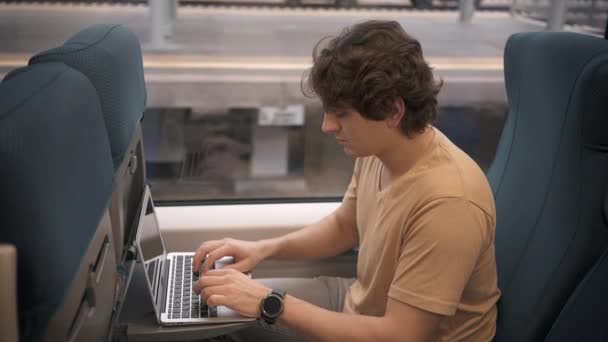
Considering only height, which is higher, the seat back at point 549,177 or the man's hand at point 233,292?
the seat back at point 549,177

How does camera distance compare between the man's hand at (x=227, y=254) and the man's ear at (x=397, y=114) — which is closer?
the man's ear at (x=397, y=114)

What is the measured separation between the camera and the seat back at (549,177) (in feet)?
3.84

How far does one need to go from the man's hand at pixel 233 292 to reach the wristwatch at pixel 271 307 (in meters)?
0.02

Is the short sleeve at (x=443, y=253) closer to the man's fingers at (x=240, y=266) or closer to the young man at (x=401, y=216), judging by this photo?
the young man at (x=401, y=216)

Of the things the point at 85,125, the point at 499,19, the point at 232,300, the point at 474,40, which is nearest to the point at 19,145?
the point at 85,125

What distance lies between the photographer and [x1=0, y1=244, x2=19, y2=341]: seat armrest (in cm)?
71

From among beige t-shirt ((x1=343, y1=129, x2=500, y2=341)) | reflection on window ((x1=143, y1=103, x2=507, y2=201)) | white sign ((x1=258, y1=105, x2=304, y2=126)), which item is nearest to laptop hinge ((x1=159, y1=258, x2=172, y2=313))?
beige t-shirt ((x1=343, y1=129, x2=500, y2=341))

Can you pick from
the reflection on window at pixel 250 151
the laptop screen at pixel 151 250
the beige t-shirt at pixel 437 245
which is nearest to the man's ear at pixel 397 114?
the beige t-shirt at pixel 437 245

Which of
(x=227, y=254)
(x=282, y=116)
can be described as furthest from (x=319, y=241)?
(x=282, y=116)

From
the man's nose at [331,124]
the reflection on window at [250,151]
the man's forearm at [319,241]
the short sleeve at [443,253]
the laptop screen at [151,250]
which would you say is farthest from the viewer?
the reflection on window at [250,151]

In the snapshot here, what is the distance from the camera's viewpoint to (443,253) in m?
1.09

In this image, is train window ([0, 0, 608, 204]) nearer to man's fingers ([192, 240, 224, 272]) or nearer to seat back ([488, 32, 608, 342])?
seat back ([488, 32, 608, 342])

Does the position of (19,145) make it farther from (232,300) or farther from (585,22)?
(585,22)

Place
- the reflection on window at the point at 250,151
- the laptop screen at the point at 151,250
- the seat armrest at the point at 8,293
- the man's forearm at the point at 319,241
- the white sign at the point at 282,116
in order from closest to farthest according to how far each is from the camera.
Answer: the seat armrest at the point at 8,293
the laptop screen at the point at 151,250
the man's forearm at the point at 319,241
the reflection on window at the point at 250,151
the white sign at the point at 282,116
